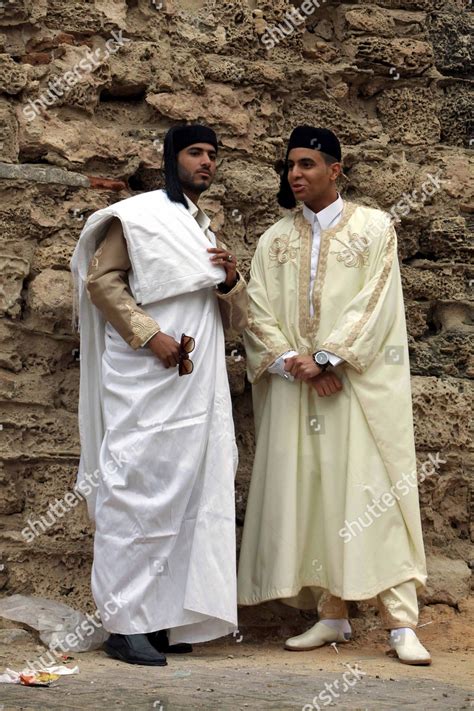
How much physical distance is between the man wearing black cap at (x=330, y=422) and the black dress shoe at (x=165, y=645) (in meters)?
0.38

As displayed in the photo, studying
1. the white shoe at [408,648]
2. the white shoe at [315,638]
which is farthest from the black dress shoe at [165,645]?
the white shoe at [408,648]

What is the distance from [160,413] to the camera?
4965 mm

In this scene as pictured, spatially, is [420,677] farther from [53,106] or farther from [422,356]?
[53,106]

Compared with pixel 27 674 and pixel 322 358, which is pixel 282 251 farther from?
pixel 27 674

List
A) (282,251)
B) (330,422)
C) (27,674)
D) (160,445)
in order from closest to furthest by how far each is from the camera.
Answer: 1. (27,674)
2. (160,445)
3. (330,422)
4. (282,251)

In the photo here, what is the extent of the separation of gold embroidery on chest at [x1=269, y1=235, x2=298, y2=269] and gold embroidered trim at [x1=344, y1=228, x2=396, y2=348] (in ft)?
1.39

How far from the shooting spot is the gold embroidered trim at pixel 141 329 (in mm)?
4938

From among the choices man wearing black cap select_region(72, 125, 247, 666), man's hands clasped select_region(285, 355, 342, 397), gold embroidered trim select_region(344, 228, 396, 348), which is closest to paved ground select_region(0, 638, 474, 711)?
man wearing black cap select_region(72, 125, 247, 666)

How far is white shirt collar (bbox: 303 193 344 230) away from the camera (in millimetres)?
5570

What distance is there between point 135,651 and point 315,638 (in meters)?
0.95

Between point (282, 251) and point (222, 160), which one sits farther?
point (222, 160)

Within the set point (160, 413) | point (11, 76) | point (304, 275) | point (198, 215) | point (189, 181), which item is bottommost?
point (160, 413)

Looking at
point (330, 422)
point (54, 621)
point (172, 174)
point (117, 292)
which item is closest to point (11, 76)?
point (172, 174)

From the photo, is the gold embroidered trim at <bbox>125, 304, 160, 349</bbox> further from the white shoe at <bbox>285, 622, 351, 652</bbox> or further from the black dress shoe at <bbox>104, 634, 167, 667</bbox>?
the white shoe at <bbox>285, 622, 351, 652</bbox>
